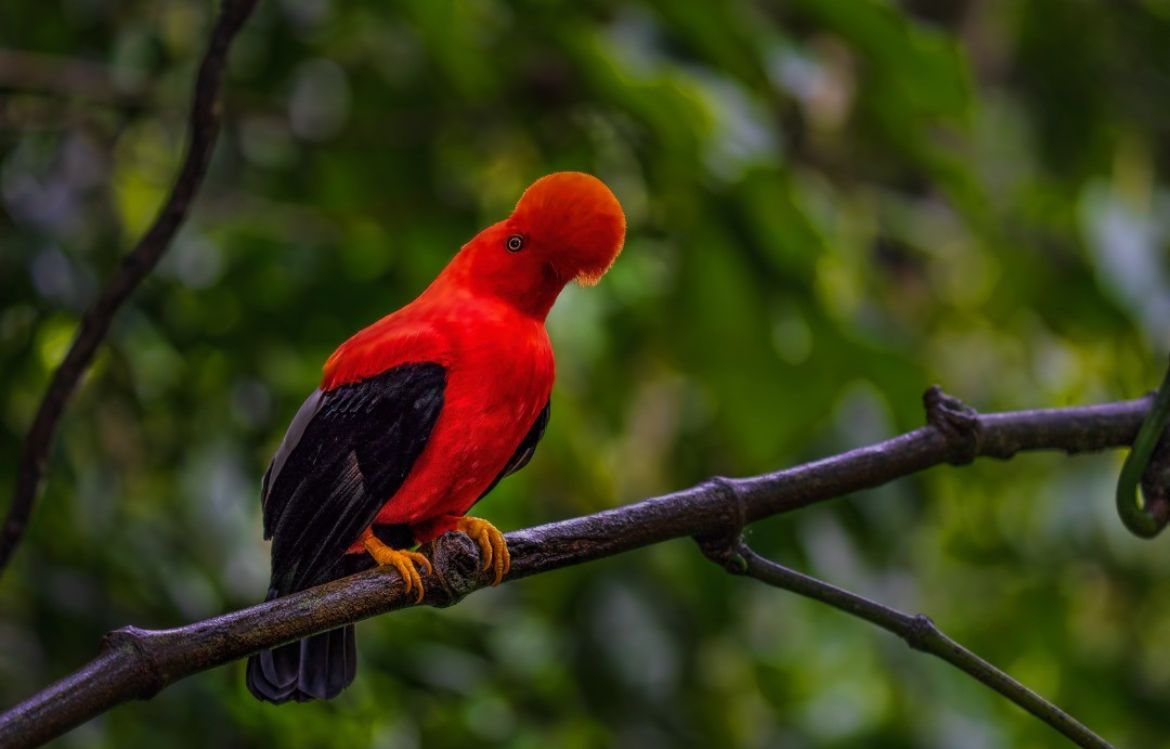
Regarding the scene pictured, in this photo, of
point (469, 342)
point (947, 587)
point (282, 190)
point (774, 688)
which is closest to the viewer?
point (469, 342)

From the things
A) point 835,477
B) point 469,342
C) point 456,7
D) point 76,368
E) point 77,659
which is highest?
point 456,7

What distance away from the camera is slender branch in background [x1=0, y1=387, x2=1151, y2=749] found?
75cm

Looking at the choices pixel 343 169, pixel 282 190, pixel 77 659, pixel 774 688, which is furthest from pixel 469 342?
pixel 774 688

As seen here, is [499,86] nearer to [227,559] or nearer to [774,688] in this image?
[227,559]

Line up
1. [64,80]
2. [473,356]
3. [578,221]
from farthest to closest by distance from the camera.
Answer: [64,80]
[473,356]
[578,221]

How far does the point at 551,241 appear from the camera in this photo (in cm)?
73

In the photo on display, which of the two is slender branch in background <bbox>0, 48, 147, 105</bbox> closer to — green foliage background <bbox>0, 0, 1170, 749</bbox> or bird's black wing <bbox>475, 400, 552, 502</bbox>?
green foliage background <bbox>0, 0, 1170, 749</bbox>

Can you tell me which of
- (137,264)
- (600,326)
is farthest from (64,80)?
(137,264)

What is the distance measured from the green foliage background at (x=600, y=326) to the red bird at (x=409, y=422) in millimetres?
823

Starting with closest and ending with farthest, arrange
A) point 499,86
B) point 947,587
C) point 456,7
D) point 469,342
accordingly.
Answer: point 469,342 < point 456,7 < point 499,86 < point 947,587

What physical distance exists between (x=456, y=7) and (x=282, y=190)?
2.39 ft

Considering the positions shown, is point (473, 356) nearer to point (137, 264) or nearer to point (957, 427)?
point (137, 264)

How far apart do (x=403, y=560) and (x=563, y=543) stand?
11cm

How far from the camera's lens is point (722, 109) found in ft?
5.83
